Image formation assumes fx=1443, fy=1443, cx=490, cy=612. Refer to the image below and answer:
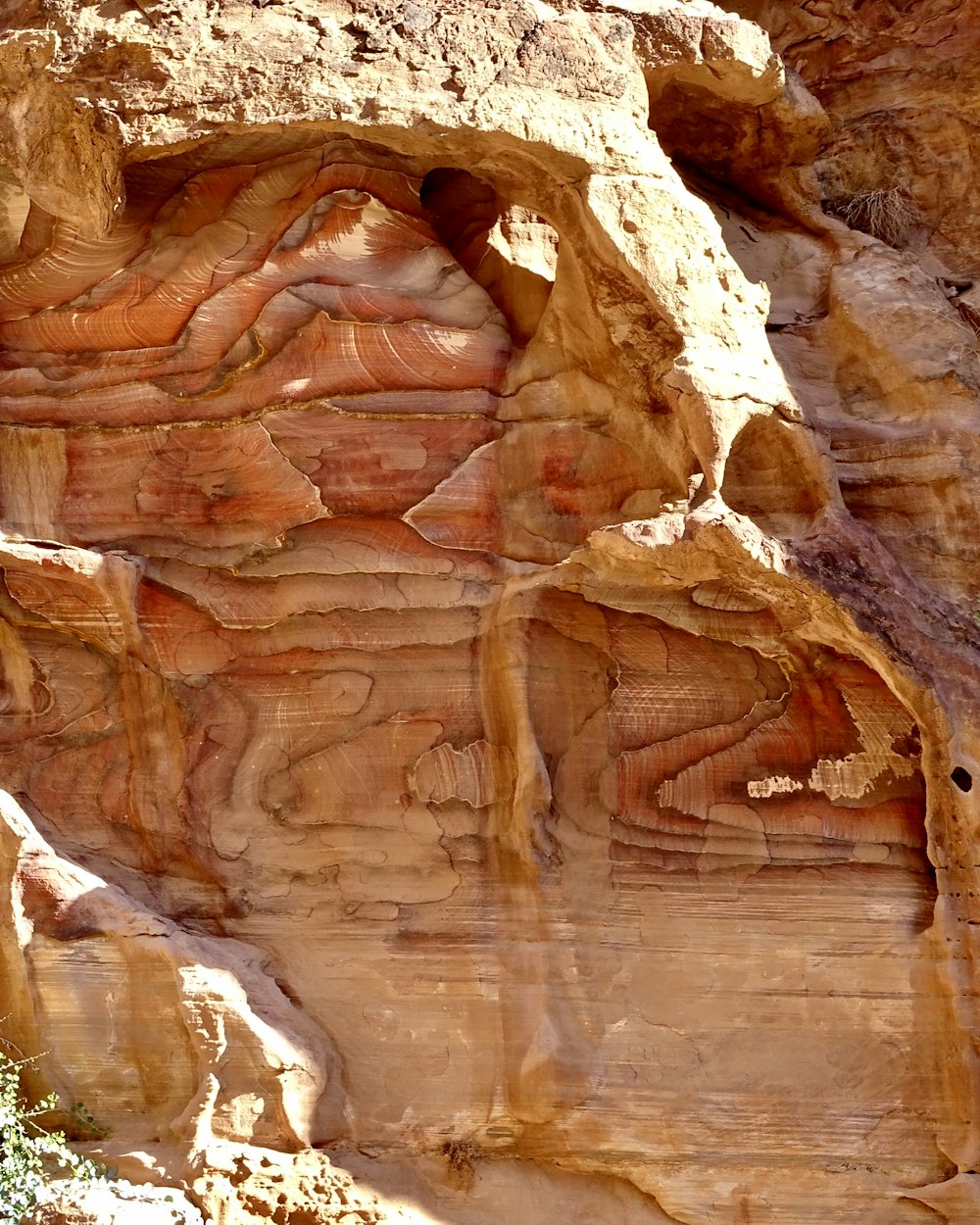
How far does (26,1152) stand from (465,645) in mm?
2409

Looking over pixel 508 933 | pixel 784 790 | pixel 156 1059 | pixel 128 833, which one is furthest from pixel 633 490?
pixel 156 1059

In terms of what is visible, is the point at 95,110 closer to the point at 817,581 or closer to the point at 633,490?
the point at 633,490

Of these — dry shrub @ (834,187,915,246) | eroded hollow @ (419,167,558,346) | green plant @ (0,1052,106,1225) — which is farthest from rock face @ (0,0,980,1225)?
dry shrub @ (834,187,915,246)

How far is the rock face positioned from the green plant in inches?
5.4

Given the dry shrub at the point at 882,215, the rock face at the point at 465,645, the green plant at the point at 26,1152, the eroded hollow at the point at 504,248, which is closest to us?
the green plant at the point at 26,1152

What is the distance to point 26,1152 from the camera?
16.1ft

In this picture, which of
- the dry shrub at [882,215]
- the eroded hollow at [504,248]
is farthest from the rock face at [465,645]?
the dry shrub at [882,215]

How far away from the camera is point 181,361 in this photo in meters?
5.88

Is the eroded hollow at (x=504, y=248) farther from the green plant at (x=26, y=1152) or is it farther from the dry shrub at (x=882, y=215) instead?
the green plant at (x=26, y=1152)

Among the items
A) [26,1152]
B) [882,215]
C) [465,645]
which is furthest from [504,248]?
[26,1152]

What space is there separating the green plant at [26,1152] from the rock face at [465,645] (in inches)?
5.4

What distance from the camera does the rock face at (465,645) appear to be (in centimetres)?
529

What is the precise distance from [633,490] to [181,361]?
1908mm

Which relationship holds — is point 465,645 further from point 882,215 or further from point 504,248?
point 882,215
